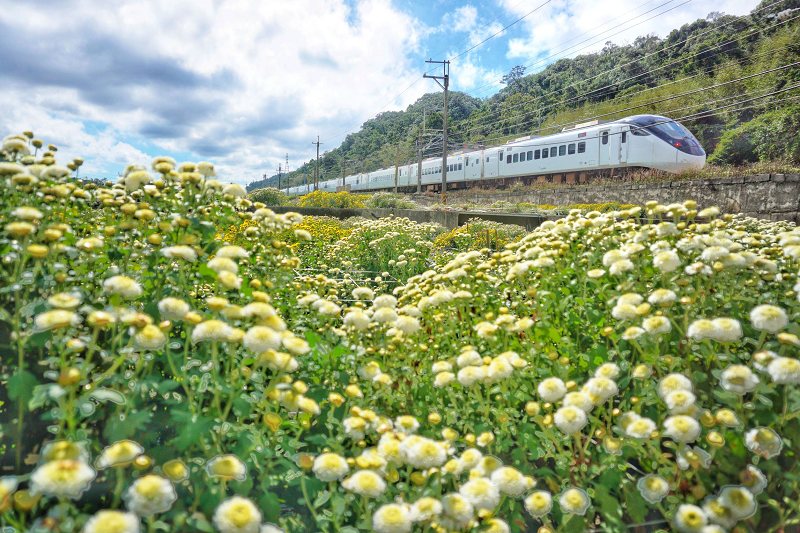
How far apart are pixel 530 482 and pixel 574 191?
18.5 m

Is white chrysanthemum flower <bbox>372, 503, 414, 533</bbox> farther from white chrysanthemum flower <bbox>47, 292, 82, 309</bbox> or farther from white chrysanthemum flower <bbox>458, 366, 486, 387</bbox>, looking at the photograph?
white chrysanthemum flower <bbox>47, 292, 82, 309</bbox>

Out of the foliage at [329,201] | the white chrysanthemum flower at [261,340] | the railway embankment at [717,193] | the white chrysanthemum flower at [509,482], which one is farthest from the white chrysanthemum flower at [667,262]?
the foliage at [329,201]

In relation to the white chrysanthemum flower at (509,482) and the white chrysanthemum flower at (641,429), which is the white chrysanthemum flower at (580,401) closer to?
the white chrysanthemum flower at (641,429)

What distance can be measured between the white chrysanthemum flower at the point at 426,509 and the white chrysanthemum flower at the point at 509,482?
17cm

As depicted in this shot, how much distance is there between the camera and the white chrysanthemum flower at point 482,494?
1.25 meters

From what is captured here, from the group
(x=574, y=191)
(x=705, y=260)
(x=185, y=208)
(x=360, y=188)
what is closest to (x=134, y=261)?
(x=185, y=208)

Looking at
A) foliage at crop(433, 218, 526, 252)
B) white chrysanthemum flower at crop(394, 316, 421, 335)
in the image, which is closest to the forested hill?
foliage at crop(433, 218, 526, 252)

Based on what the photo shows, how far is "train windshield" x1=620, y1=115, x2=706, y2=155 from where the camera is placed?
18.7 metres

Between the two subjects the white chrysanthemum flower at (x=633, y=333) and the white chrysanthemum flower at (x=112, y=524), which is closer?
the white chrysanthemum flower at (x=112, y=524)

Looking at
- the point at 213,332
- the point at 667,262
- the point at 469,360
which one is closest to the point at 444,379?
the point at 469,360

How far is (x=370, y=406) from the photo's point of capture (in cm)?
191

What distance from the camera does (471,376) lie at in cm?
165

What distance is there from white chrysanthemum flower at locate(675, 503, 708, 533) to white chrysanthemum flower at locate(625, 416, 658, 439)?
20 centimetres

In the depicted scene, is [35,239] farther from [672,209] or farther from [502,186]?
[502,186]
